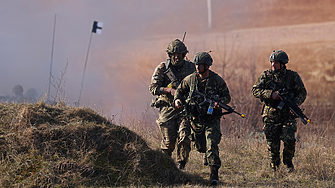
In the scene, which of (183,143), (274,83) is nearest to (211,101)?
(183,143)

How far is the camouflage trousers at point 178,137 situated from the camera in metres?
7.12

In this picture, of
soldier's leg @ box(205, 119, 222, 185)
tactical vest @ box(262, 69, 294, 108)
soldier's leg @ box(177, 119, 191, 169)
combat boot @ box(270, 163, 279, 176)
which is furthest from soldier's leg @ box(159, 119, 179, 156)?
combat boot @ box(270, 163, 279, 176)

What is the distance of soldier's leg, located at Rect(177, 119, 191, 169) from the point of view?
7105 millimetres

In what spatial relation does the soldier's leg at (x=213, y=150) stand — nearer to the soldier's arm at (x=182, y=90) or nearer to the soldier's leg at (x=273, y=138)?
the soldier's arm at (x=182, y=90)

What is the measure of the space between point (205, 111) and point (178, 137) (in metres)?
1.30

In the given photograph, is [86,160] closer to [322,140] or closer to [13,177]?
[13,177]

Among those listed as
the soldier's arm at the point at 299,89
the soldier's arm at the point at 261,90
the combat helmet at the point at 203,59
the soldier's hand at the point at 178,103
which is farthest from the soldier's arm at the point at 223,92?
the soldier's arm at the point at 299,89

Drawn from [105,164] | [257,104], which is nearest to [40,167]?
[105,164]

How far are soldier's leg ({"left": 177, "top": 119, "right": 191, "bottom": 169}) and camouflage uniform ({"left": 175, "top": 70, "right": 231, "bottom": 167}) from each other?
1.73 feet

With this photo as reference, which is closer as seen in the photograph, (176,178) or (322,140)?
(176,178)

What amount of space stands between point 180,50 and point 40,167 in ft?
11.9

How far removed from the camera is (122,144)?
21.2 feet

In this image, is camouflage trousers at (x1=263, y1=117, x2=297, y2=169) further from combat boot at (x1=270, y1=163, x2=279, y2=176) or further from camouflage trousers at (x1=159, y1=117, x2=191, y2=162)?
camouflage trousers at (x1=159, y1=117, x2=191, y2=162)

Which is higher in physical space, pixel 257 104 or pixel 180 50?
pixel 257 104
